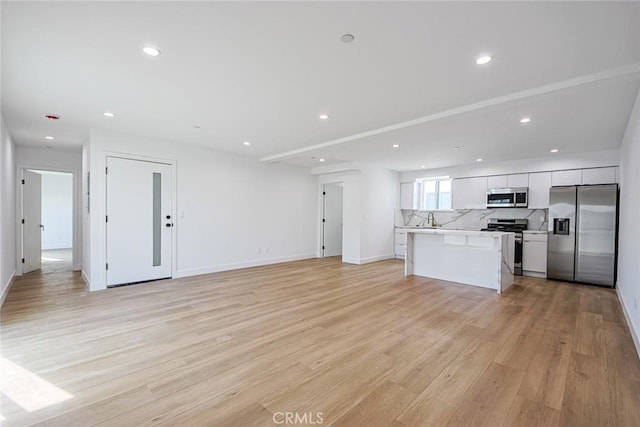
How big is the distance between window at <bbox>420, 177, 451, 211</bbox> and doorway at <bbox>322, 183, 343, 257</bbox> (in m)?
2.40

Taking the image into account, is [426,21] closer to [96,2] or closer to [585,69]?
[585,69]

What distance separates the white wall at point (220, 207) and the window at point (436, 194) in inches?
132

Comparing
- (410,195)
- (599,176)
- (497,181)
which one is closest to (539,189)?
(497,181)

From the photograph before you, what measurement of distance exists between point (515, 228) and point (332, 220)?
450cm

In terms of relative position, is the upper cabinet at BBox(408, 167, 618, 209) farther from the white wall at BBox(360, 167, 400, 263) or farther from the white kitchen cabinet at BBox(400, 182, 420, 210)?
the white wall at BBox(360, 167, 400, 263)

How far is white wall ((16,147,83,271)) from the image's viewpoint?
577cm

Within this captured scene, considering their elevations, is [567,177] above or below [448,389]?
above

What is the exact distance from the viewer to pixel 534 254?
19.0 feet

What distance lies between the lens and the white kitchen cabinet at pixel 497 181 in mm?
6405

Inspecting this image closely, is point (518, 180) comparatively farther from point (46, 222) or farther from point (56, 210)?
point (46, 222)

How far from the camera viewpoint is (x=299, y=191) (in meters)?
7.63

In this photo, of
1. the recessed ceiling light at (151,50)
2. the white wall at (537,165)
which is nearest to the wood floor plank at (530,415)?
the recessed ceiling light at (151,50)

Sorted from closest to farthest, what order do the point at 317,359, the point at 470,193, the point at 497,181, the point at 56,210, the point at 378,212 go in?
the point at 317,359
the point at 497,181
the point at 470,193
the point at 378,212
the point at 56,210

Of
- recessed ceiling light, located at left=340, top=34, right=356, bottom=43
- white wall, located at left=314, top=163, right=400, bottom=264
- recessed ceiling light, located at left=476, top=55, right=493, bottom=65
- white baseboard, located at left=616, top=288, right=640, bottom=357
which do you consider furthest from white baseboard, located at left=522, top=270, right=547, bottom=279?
recessed ceiling light, located at left=340, top=34, right=356, bottom=43
